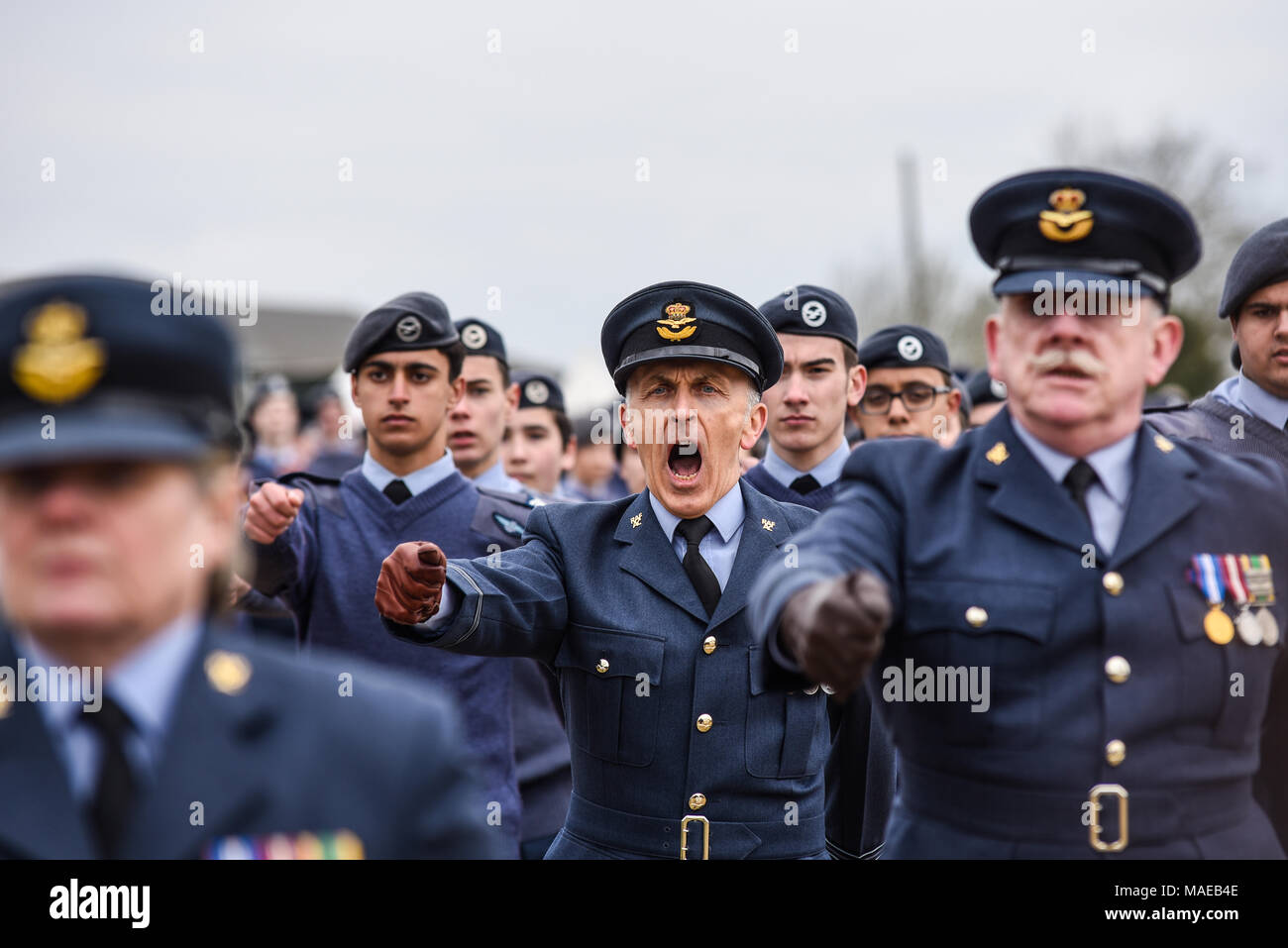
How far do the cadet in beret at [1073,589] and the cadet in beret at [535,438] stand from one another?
6.06 m

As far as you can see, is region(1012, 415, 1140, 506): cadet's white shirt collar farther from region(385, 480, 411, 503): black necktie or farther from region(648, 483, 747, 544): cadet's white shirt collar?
region(385, 480, 411, 503): black necktie

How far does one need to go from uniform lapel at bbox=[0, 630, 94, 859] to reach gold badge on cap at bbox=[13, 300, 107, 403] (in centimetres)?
49

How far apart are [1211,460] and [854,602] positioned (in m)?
1.10

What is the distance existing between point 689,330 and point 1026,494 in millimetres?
1593

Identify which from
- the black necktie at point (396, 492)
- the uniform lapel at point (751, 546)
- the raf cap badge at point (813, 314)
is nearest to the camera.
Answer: the uniform lapel at point (751, 546)

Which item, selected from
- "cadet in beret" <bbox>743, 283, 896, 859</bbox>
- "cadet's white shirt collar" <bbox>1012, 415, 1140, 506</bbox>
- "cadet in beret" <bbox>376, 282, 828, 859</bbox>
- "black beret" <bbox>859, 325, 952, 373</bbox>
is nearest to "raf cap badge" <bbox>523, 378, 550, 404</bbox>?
"black beret" <bbox>859, 325, 952, 373</bbox>

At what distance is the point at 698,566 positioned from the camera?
409cm

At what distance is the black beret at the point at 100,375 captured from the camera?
1898 millimetres

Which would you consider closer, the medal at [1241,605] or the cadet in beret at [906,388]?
the medal at [1241,605]

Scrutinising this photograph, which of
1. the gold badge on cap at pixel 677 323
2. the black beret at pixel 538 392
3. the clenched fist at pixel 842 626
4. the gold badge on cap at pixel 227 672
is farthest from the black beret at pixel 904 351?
the gold badge on cap at pixel 227 672

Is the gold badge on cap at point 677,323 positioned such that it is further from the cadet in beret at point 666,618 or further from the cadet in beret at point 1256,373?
the cadet in beret at point 1256,373

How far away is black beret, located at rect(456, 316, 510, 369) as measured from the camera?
295 inches

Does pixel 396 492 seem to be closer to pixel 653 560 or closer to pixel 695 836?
pixel 653 560
